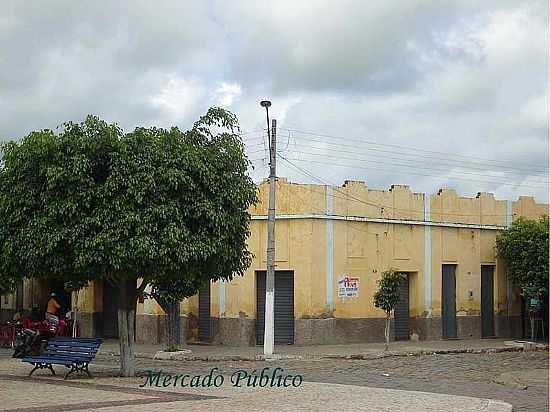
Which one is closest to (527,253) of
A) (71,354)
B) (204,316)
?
(204,316)

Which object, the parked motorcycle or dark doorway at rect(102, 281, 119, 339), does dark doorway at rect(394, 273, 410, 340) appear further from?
the parked motorcycle

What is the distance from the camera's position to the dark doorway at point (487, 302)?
33.0 meters

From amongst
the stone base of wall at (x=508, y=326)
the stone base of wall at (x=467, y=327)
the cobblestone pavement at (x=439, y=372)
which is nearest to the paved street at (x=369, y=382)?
the cobblestone pavement at (x=439, y=372)

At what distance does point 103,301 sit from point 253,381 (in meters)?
16.8

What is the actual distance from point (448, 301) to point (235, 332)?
8.05m

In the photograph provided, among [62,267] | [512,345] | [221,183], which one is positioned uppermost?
[221,183]

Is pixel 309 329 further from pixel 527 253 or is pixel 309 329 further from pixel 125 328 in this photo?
pixel 125 328

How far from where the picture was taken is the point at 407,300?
102ft

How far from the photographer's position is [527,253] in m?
31.1

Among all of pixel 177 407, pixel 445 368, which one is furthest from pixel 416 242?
pixel 177 407

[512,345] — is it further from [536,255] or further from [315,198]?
[315,198]

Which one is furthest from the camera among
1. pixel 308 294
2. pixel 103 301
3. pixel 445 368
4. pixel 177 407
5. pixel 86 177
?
pixel 103 301

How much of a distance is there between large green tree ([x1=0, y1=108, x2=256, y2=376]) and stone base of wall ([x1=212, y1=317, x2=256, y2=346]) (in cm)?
1145

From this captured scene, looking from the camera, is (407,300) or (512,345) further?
(407,300)
